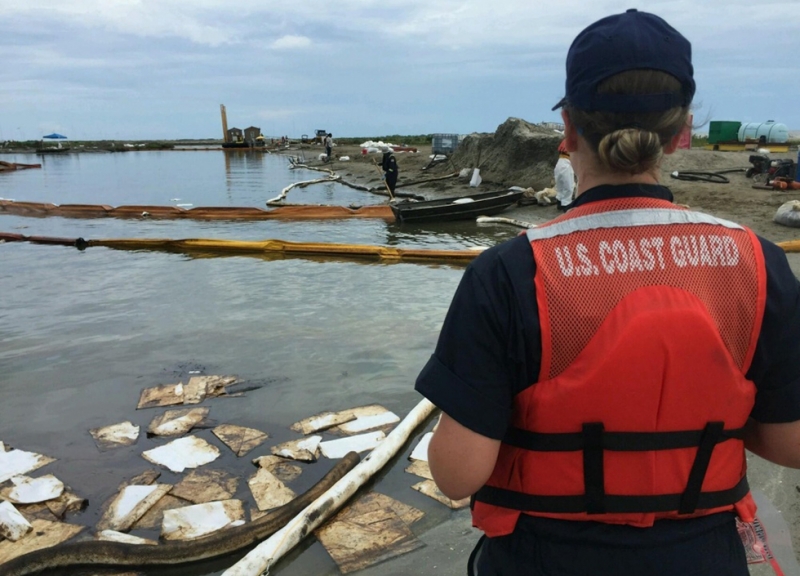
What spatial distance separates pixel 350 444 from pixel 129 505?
5.51 feet

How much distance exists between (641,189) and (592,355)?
0.39 m

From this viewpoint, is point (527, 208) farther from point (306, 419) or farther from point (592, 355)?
point (592, 355)

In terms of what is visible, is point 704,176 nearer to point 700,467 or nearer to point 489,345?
point 700,467

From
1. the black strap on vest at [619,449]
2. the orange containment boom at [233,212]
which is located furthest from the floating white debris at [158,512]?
the orange containment boom at [233,212]

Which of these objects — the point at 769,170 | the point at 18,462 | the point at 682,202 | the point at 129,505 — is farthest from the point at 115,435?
the point at 769,170

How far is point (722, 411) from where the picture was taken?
4.36ft

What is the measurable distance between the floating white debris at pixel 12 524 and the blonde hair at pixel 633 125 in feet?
13.7

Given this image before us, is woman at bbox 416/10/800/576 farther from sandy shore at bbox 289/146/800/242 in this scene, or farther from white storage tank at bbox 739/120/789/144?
white storage tank at bbox 739/120/789/144

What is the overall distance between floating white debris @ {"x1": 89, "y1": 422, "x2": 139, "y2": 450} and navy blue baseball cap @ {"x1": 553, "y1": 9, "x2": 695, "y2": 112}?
5.12m

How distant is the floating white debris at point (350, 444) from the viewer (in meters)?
4.89

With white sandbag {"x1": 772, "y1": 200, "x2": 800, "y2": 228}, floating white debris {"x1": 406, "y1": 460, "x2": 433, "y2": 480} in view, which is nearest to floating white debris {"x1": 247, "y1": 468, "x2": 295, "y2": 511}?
floating white debris {"x1": 406, "y1": 460, "x2": 433, "y2": 480}

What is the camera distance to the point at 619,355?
1228 mm

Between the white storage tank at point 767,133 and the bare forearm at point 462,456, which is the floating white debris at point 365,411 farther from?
the white storage tank at point 767,133

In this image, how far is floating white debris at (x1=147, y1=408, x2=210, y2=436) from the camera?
5430 mm
